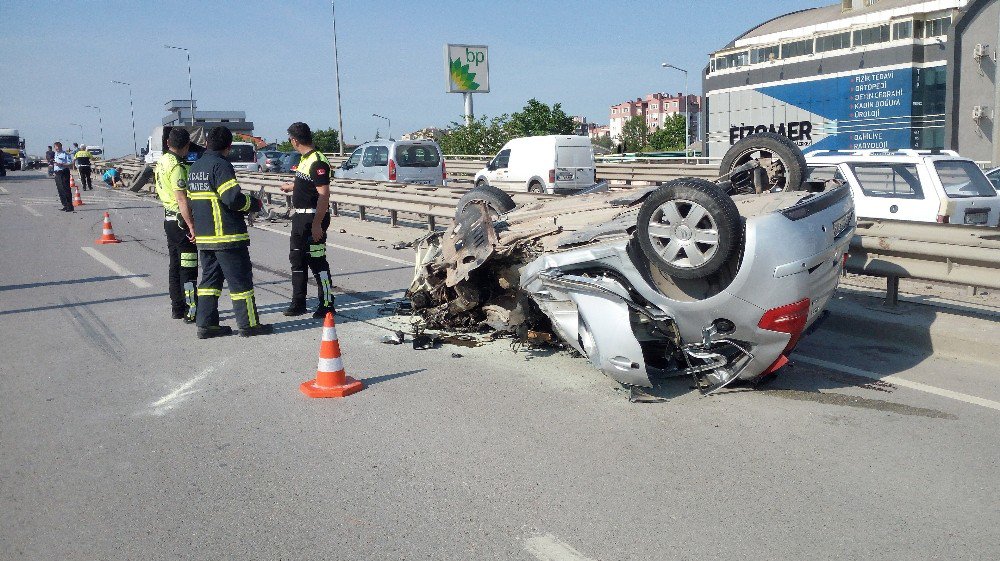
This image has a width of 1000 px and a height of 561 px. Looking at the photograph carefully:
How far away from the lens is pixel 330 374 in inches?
215

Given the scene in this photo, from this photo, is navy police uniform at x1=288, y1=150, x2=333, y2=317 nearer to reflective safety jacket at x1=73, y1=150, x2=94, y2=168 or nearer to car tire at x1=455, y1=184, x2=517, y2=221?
car tire at x1=455, y1=184, x2=517, y2=221

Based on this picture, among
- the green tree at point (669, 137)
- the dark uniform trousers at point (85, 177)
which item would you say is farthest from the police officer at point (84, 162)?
the green tree at point (669, 137)

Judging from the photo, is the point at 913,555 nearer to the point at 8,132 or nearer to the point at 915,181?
the point at 915,181

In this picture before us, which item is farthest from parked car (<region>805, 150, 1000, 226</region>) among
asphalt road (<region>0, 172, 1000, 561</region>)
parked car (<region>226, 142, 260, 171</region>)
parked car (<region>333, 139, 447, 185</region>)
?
parked car (<region>226, 142, 260, 171</region>)

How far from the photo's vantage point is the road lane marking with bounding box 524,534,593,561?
3.26 m

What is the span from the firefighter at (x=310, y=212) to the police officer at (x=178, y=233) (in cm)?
95

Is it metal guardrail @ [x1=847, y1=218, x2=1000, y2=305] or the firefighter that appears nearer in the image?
metal guardrail @ [x1=847, y1=218, x2=1000, y2=305]

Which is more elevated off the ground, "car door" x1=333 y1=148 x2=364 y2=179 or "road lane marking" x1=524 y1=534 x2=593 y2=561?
"car door" x1=333 y1=148 x2=364 y2=179

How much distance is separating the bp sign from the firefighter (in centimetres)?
4300

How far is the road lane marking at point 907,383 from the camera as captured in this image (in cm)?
496

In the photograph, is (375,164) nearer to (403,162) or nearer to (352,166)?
(403,162)

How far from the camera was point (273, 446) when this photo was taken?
14.9 ft

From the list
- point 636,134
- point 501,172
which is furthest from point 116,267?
point 636,134

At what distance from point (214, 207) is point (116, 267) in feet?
17.4
